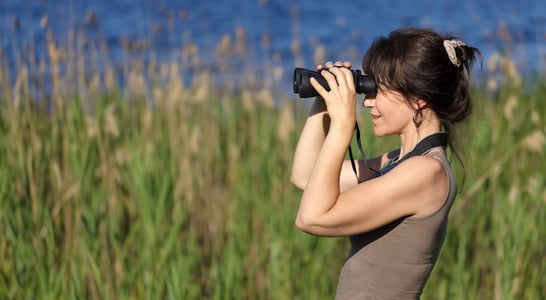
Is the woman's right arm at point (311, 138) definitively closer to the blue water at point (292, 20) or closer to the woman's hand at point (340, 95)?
the woman's hand at point (340, 95)

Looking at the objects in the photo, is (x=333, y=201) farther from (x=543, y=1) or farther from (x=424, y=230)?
(x=543, y=1)

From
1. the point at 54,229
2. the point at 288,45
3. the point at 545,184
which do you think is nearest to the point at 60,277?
the point at 54,229

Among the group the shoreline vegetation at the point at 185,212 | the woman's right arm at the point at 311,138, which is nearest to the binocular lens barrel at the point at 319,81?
the woman's right arm at the point at 311,138

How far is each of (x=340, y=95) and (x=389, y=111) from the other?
14 centimetres

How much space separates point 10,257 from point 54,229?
0.30 meters

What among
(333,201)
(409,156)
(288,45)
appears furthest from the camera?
(288,45)

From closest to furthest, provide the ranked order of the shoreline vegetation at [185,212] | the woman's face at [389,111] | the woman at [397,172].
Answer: the woman at [397,172], the woman's face at [389,111], the shoreline vegetation at [185,212]

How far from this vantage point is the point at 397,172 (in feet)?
5.59

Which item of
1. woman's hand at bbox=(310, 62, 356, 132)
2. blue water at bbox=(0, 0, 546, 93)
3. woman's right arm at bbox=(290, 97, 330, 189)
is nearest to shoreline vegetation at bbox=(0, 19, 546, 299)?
woman's right arm at bbox=(290, 97, 330, 189)

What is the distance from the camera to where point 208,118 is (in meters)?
4.28

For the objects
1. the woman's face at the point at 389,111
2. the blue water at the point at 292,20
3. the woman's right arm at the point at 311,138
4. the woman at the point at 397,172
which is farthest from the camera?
the blue water at the point at 292,20

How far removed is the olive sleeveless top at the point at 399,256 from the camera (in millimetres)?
1753

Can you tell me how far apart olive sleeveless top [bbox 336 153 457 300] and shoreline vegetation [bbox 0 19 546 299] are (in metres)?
0.91

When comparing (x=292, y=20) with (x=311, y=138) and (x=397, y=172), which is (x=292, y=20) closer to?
(x=311, y=138)
